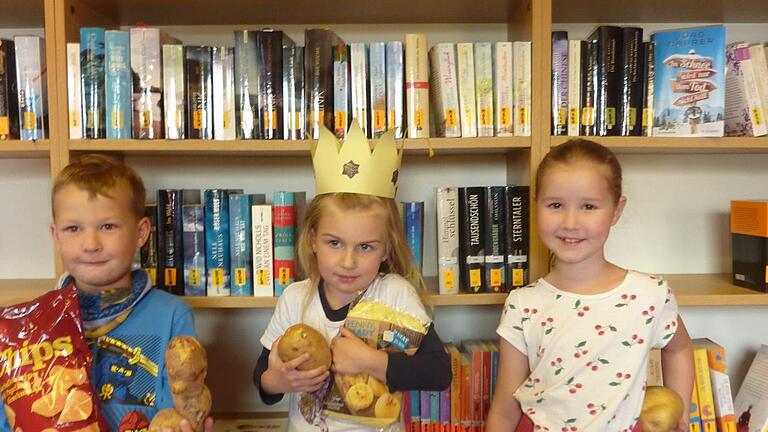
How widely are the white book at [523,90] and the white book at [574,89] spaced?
0.30 ft

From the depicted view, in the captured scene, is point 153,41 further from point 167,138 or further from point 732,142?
point 732,142

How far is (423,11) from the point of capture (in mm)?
1492

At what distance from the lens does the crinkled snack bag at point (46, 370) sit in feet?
3.16

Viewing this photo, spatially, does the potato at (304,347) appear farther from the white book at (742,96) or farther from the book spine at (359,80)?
the white book at (742,96)

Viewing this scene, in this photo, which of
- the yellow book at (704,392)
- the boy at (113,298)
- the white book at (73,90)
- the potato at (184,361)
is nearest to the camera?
the potato at (184,361)

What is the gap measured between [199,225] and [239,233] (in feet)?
0.30

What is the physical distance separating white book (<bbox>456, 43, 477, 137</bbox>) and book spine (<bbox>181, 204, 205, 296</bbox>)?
0.63 m

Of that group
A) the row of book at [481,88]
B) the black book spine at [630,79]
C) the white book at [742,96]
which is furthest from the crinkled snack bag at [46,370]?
the white book at [742,96]

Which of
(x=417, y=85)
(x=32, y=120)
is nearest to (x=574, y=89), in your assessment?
(x=417, y=85)

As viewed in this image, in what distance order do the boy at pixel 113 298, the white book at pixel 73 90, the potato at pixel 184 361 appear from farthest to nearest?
the white book at pixel 73 90, the boy at pixel 113 298, the potato at pixel 184 361

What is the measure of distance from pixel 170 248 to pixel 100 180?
0.97ft

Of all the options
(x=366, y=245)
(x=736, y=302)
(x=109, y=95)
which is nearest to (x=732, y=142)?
(x=736, y=302)

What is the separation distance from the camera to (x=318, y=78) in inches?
52.8

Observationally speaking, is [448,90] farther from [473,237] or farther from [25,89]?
[25,89]
